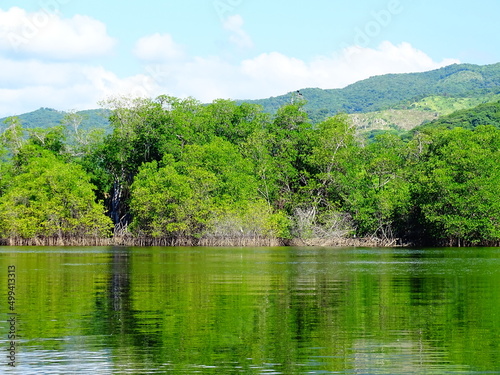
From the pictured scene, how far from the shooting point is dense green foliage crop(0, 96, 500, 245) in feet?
237

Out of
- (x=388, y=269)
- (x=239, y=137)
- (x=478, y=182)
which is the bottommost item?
(x=388, y=269)

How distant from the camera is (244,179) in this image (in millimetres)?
79875

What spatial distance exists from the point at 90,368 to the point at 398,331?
7397mm

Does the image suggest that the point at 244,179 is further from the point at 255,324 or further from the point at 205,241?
the point at 255,324

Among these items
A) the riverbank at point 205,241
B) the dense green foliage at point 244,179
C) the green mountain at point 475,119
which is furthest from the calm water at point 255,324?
the green mountain at point 475,119

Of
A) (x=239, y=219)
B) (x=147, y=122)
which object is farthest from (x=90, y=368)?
(x=147, y=122)

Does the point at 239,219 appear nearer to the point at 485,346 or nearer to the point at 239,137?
the point at 239,137

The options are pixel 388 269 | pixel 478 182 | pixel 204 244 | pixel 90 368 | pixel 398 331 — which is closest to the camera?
pixel 90 368

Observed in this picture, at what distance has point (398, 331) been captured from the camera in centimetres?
1714

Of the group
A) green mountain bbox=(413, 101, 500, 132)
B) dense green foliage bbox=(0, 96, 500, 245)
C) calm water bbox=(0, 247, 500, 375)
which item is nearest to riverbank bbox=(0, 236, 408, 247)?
dense green foliage bbox=(0, 96, 500, 245)

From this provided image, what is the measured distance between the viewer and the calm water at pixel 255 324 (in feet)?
44.7

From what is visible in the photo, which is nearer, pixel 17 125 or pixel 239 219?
pixel 239 219

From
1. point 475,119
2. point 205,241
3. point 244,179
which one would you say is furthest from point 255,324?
point 475,119

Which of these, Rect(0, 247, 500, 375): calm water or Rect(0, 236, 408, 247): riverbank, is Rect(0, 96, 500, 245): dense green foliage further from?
Rect(0, 247, 500, 375): calm water
